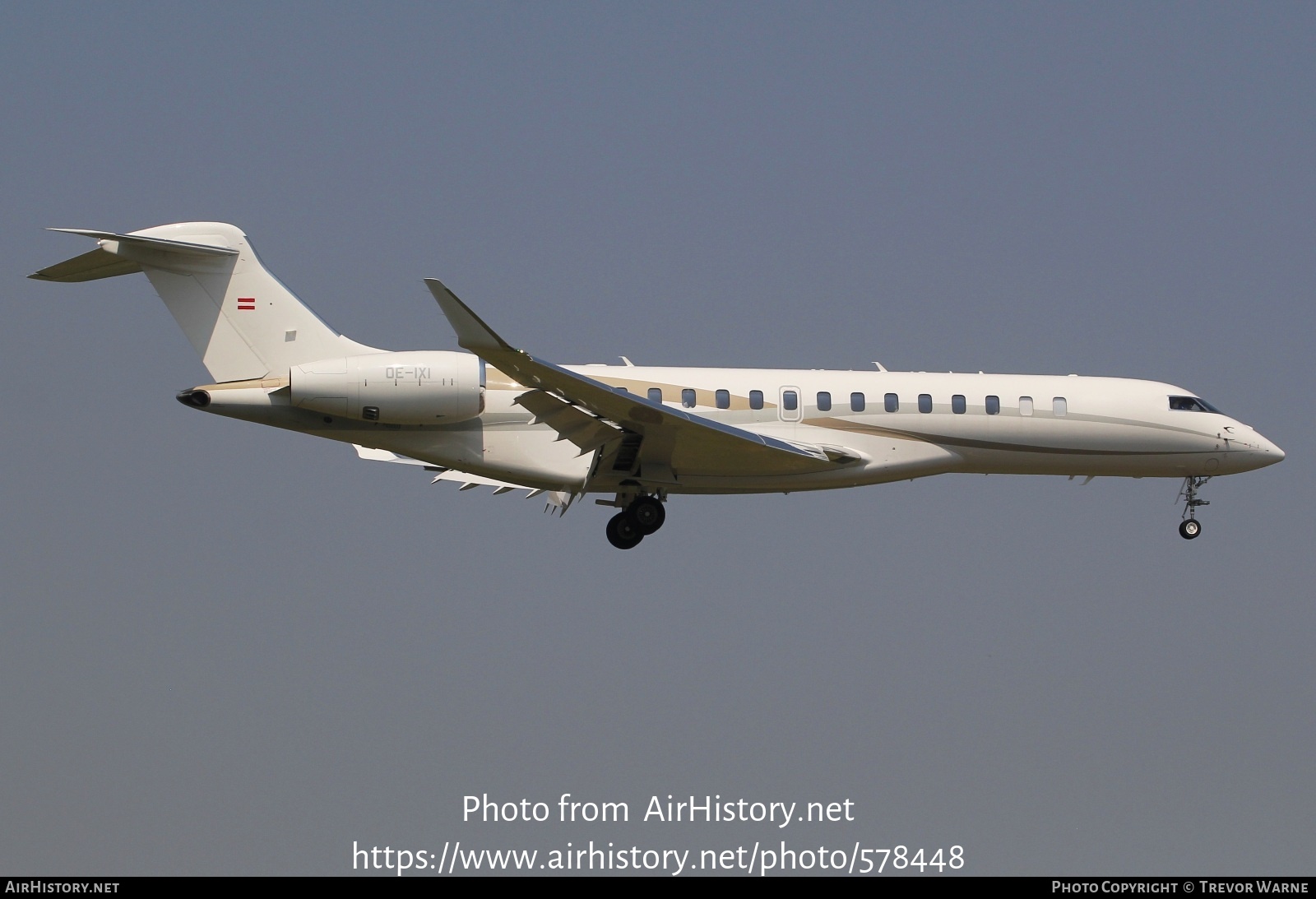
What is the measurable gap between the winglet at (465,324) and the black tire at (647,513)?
16.0ft

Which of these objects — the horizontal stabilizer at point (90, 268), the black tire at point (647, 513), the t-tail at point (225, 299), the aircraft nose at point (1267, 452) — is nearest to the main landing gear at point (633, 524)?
the black tire at point (647, 513)

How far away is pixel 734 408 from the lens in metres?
23.0

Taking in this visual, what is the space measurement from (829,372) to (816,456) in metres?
1.94

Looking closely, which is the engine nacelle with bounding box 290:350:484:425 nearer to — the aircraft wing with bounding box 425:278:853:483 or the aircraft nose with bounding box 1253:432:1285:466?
the aircraft wing with bounding box 425:278:853:483

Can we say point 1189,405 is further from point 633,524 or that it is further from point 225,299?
point 225,299

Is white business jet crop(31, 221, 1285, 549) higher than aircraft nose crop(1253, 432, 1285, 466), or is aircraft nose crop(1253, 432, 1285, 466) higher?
aircraft nose crop(1253, 432, 1285, 466)

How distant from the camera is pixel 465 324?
1841cm

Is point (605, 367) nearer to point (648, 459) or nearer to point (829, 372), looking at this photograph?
point (648, 459)

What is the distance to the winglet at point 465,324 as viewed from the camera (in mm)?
17922

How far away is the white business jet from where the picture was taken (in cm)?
2122

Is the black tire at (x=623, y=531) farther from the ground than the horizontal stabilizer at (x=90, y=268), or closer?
closer

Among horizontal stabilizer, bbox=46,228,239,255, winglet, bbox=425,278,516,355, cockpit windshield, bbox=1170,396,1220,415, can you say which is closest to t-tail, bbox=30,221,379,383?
horizontal stabilizer, bbox=46,228,239,255

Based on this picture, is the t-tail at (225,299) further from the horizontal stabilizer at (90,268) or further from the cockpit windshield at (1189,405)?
the cockpit windshield at (1189,405)

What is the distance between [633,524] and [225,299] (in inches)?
271
